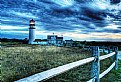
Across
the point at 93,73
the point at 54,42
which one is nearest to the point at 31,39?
the point at 54,42

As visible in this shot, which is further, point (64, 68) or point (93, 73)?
point (93, 73)

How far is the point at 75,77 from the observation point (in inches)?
353

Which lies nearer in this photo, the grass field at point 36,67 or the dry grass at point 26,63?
the grass field at point 36,67

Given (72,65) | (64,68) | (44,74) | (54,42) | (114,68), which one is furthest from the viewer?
(54,42)

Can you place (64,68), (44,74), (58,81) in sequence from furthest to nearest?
(58,81) < (64,68) < (44,74)

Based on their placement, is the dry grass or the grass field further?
the dry grass

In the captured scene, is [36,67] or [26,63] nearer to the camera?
[36,67]

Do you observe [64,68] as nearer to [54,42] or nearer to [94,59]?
[94,59]

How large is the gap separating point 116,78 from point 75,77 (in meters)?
1.71

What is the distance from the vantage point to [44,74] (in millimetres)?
3035

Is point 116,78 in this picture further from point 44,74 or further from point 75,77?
point 44,74

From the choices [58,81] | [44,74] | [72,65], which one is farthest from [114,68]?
[44,74]

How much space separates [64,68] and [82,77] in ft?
17.4

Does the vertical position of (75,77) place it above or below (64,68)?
below
